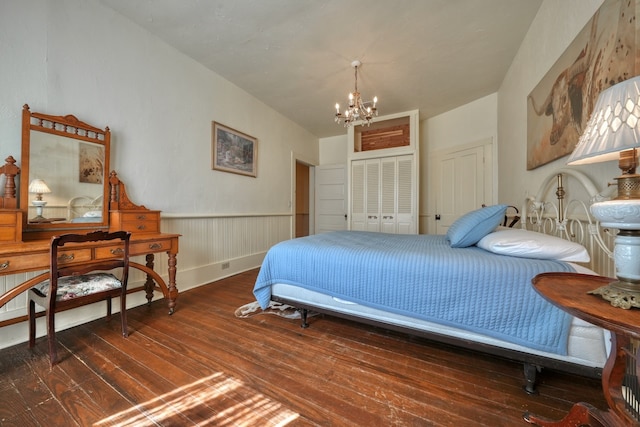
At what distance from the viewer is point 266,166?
3.98 m

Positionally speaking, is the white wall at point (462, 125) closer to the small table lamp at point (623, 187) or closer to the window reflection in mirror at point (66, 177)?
the small table lamp at point (623, 187)

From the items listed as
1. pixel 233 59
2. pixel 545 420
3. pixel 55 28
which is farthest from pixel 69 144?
pixel 545 420

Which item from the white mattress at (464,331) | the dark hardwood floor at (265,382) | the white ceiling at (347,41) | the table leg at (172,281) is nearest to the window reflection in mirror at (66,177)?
the table leg at (172,281)

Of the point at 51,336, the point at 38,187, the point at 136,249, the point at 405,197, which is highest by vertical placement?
the point at 405,197

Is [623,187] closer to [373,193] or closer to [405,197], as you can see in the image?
[405,197]

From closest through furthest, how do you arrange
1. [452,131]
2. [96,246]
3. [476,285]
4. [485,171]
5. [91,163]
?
[476,285] < [96,246] < [91,163] < [485,171] < [452,131]

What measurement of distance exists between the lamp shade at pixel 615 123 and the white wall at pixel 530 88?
29.0 inches

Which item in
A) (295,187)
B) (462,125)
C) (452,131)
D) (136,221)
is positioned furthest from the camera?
(295,187)

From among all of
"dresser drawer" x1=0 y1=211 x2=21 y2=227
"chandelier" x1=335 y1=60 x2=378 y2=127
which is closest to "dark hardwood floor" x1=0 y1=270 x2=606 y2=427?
"dresser drawer" x1=0 y1=211 x2=21 y2=227

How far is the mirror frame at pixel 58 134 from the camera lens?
1630mm

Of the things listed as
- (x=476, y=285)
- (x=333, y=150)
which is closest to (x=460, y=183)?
(x=333, y=150)

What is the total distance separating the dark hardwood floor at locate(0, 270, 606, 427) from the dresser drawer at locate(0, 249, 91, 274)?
59cm

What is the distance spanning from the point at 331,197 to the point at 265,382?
13.8 feet

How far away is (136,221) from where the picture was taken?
2086mm
